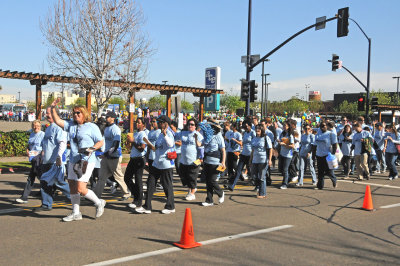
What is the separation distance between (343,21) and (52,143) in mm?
13720

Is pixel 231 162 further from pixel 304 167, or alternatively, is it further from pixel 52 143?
pixel 52 143

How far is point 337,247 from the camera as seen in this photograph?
17.8 ft

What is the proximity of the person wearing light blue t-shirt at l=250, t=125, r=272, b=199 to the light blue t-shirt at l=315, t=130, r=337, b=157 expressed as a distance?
1.94 m

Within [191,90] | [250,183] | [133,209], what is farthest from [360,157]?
[191,90]

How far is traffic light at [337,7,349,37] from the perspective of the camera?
16.7m

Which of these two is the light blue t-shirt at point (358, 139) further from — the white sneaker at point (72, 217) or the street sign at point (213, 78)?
the street sign at point (213, 78)

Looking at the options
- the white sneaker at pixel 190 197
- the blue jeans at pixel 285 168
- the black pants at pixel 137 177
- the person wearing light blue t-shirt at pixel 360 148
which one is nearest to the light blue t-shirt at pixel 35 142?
the black pants at pixel 137 177

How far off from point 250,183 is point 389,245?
5680 mm

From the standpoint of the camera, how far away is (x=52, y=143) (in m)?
7.39

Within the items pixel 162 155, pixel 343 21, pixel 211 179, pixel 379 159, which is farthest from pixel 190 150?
pixel 343 21

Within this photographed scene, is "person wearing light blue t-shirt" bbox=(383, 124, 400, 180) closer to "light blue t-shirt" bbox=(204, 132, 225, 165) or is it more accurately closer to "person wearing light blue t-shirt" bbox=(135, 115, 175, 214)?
"light blue t-shirt" bbox=(204, 132, 225, 165)

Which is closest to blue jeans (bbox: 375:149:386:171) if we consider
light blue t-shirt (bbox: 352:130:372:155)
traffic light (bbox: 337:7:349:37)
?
light blue t-shirt (bbox: 352:130:372:155)

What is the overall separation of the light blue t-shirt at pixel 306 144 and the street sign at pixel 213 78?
2621cm

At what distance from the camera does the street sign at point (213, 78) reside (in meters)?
36.8
